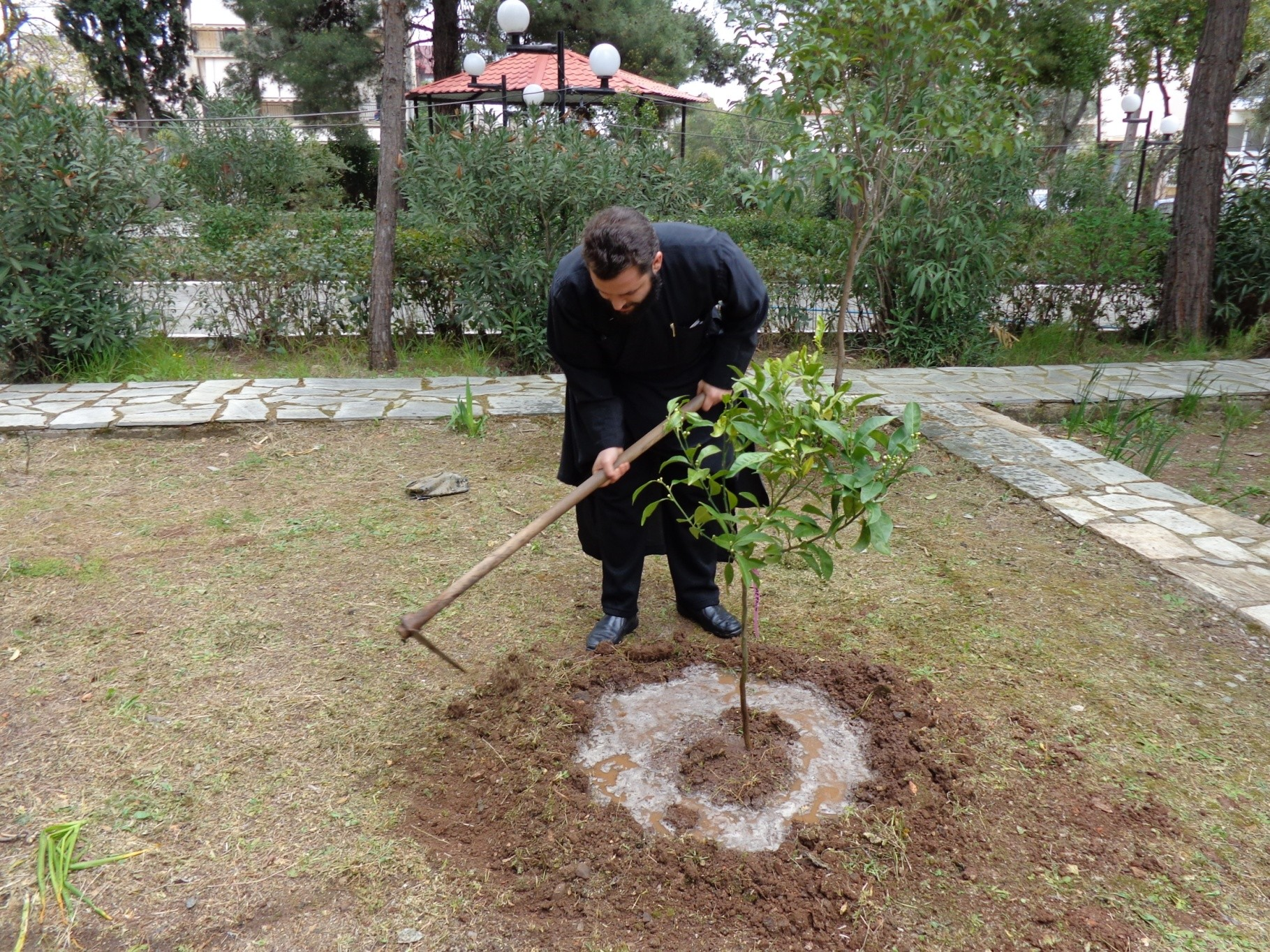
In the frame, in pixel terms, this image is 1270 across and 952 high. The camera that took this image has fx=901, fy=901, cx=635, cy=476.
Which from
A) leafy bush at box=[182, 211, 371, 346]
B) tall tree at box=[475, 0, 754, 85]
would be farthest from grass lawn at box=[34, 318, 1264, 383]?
tall tree at box=[475, 0, 754, 85]

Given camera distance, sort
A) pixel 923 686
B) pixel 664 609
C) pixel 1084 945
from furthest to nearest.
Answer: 1. pixel 664 609
2. pixel 923 686
3. pixel 1084 945

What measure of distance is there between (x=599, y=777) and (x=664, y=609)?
107 cm

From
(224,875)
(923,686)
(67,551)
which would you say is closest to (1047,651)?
(923,686)

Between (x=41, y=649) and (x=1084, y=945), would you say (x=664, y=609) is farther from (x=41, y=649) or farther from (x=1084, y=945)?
(x=41, y=649)

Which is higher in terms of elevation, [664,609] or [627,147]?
[627,147]

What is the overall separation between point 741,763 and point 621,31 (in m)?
19.1

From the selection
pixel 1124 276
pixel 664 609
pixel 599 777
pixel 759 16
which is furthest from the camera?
pixel 1124 276

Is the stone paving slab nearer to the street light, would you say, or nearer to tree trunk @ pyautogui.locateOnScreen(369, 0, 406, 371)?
tree trunk @ pyautogui.locateOnScreen(369, 0, 406, 371)

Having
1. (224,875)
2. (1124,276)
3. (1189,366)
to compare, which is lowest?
(224,875)

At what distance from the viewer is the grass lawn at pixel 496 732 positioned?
203cm

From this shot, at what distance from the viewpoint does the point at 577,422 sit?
2957mm

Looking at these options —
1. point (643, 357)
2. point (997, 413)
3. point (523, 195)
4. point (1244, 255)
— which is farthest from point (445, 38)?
point (643, 357)

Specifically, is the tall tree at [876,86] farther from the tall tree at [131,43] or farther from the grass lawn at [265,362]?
Answer: the tall tree at [131,43]

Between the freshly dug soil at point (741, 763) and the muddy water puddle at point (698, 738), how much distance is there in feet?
0.07
